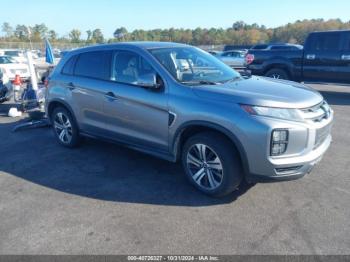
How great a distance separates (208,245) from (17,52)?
95.1 feet

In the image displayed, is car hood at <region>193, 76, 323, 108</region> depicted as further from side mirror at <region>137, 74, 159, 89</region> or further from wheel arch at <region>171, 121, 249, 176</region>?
side mirror at <region>137, 74, 159, 89</region>

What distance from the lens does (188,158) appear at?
160 inches

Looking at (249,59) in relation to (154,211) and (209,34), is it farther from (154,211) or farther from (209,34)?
(209,34)

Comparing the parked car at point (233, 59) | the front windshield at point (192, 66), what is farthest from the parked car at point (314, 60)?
the parked car at point (233, 59)

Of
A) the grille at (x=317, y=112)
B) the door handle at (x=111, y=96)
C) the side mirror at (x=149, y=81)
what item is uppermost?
the side mirror at (x=149, y=81)

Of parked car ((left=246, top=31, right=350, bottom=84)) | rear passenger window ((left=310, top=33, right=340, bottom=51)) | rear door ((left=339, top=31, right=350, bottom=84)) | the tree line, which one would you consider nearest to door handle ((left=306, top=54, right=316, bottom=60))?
parked car ((left=246, top=31, right=350, bottom=84))

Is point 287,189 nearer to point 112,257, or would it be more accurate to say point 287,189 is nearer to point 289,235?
point 289,235

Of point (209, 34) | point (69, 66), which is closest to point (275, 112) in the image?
point (69, 66)

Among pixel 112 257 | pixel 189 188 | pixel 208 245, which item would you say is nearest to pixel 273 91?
pixel 189 188

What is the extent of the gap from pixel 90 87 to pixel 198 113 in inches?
83.2

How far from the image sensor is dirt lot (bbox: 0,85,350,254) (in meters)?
3.11

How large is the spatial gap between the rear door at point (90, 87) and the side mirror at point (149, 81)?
952 mm

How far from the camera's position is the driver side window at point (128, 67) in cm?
440

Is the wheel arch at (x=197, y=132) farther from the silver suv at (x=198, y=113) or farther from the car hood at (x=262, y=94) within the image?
the car hood at (x=262, y=94)
